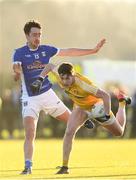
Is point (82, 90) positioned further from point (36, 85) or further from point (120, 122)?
point (120, 122)

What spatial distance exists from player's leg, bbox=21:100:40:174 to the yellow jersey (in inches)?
34.3

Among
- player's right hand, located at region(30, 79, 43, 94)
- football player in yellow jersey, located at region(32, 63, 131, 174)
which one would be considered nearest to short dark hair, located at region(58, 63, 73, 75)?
football player in yellow jersey, located at region(32, 63, 131, 174)

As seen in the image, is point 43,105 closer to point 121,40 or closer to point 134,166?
point 134,166

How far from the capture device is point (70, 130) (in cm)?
1470

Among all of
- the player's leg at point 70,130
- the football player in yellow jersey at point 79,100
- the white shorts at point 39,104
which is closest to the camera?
the football player in yellow jersey at point 79,100

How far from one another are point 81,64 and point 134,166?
21566mm

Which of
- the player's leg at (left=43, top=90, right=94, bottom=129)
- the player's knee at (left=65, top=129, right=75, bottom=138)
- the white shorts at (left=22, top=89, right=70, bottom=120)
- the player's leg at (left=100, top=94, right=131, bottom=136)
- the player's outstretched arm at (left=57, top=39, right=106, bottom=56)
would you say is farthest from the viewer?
the player's leg at (left=100, top=94, right=131, bottom=136)

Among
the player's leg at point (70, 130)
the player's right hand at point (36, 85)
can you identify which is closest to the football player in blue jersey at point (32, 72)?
the player's right hand at point (36, 85)

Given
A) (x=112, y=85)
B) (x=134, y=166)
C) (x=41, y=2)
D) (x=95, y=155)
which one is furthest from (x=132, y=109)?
(x=134, y=166)

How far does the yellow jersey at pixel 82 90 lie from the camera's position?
1423cm

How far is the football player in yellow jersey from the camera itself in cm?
1407

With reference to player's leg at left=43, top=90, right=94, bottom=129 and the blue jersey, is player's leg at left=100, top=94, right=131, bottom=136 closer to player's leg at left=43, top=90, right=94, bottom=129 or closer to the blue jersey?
player's leg at left=43, top=90, right=94, bottom=129

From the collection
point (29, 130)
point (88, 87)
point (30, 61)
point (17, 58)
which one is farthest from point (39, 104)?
point (88, 87)

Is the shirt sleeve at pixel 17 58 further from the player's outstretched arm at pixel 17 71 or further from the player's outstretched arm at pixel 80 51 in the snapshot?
the player's outstretched arm at pixel 80 51
